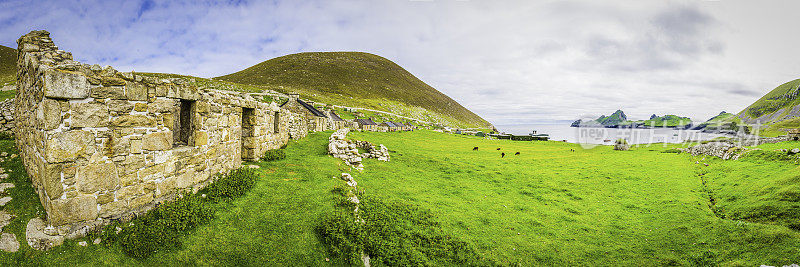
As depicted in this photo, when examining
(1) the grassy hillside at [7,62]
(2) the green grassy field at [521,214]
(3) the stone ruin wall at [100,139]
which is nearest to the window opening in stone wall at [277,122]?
(2) the green grassy field at [521,214]

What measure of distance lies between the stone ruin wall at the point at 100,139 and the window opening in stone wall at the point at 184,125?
11 centimetres

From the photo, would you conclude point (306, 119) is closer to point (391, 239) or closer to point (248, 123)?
point (248, 123)

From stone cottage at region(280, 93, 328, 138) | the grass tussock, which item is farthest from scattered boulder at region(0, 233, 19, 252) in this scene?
stone cottage at region(280, 93, 328, 138)

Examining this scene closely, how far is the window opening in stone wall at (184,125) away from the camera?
8219 mm

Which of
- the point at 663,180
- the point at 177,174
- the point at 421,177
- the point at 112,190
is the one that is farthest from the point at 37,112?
the point at 663,180

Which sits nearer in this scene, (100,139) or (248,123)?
(100,139)

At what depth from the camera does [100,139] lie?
5715 mm

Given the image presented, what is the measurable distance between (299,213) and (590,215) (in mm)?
12574

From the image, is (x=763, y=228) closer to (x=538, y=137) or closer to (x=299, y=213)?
(x=299, y=213)

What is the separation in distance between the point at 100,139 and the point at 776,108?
250 metres

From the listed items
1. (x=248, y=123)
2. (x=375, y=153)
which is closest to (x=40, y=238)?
(x=248, y=123)

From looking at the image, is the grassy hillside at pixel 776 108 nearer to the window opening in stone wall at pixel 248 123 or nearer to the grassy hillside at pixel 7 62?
the window opening in stone wall at pixel 248 123

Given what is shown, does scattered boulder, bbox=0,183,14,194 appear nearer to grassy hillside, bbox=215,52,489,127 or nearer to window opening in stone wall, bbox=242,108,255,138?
window opening in stone wall, bbox=242,108,255,138

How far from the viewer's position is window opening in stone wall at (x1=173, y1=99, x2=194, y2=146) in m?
8.22
